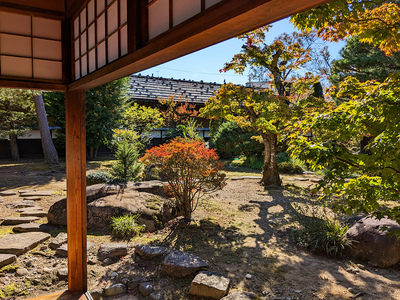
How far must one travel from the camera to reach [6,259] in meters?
3.53

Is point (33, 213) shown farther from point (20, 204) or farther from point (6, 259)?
point (6, 259)

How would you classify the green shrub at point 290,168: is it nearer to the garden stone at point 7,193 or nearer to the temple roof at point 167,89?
the temple roof at point 167,89

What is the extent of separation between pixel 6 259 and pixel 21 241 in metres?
0.57

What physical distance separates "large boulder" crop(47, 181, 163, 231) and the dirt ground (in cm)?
24

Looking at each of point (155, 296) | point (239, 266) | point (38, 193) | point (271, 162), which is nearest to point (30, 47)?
point (155, 296)

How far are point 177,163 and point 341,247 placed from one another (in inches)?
114

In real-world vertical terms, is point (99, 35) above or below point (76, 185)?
above

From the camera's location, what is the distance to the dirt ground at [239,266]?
3104mm

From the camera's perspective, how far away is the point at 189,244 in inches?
169

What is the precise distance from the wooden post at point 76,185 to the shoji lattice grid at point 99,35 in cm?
35

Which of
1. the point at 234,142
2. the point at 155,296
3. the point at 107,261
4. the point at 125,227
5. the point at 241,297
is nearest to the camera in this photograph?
the point at 241,297

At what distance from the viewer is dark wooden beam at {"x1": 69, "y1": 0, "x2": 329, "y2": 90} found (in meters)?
0.99

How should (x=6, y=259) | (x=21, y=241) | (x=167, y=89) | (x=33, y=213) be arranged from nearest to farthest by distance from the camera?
(x=6, y=259), (x=21, y=241), (x=33, y=213), (x=167, y=89)

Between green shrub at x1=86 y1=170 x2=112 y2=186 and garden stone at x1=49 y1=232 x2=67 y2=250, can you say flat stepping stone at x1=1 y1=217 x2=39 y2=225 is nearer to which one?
garden stone at x1=49 y1=232 x2=67 y2=250
